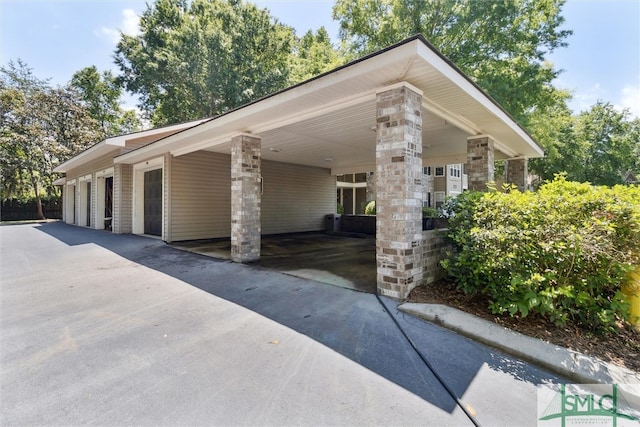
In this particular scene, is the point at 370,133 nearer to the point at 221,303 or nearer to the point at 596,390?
the point at 221,303

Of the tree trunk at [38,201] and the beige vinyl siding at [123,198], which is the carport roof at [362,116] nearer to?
the beige vinyl siding at [123,198]

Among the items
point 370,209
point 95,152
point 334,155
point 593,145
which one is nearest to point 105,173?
point 95,152

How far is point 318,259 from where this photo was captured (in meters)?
6.86

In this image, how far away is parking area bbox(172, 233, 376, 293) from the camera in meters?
5.04

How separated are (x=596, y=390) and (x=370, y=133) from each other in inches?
230

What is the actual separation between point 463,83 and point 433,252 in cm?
252

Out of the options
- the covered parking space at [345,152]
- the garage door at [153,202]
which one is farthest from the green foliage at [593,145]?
the garage door at [153,202]

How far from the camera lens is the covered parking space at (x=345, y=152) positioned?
12.7ft

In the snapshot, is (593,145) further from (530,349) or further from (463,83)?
(530,349)

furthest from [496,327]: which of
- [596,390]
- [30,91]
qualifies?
[30,91]

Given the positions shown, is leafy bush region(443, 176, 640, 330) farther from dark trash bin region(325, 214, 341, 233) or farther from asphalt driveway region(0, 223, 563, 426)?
dark trash bin region(325, 214, 341, 233)

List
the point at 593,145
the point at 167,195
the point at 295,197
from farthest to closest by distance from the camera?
the point at 593,145 < the point at 295,197 < the point at 167,195

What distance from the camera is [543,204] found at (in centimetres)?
329

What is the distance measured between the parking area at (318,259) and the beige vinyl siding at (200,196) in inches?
19.0
